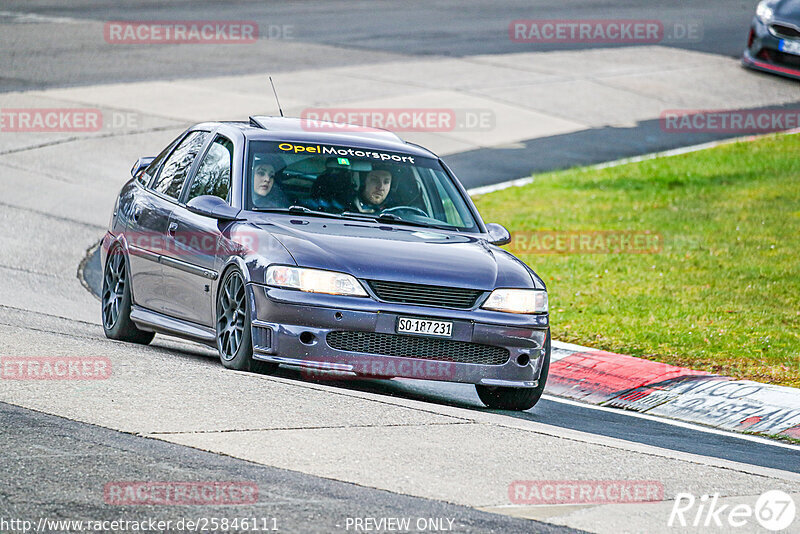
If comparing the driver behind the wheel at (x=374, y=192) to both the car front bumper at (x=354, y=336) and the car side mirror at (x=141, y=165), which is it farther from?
the car side mirror at (x=141, y=165)

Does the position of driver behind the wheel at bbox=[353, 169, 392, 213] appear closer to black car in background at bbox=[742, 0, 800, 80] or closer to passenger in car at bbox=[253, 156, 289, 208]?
passenger in car at bbox=[253, 156, 289, 208]

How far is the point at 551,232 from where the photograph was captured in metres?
16.1

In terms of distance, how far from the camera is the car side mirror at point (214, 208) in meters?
8.98

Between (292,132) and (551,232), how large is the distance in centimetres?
683

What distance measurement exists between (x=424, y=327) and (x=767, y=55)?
1883cm

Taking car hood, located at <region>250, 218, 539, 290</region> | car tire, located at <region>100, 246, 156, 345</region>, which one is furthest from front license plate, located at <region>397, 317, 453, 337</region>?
car tire, located at <region>100, 246, 156, 345</region>

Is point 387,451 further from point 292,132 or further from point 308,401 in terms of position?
point 292,132

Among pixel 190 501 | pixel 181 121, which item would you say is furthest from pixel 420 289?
pixel 181 121

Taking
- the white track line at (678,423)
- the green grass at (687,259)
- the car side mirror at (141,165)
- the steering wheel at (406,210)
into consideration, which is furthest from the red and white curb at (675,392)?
the car side mirror at (141,165)

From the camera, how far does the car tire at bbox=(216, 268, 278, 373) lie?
8453 millimetres

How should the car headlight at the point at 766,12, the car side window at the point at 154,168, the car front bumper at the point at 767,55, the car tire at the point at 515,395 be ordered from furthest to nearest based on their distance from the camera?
the car front bumper at the point at 767,55, the car headlight at the point at 766,12, the car side window at the point at 154,168, the car tire at the point at 515,395

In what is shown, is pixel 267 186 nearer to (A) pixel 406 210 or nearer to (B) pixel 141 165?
(A) pixel 406 210

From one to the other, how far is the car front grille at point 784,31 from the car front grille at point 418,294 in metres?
17.1

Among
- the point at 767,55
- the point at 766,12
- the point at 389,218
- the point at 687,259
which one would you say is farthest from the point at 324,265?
the point at 767,55
